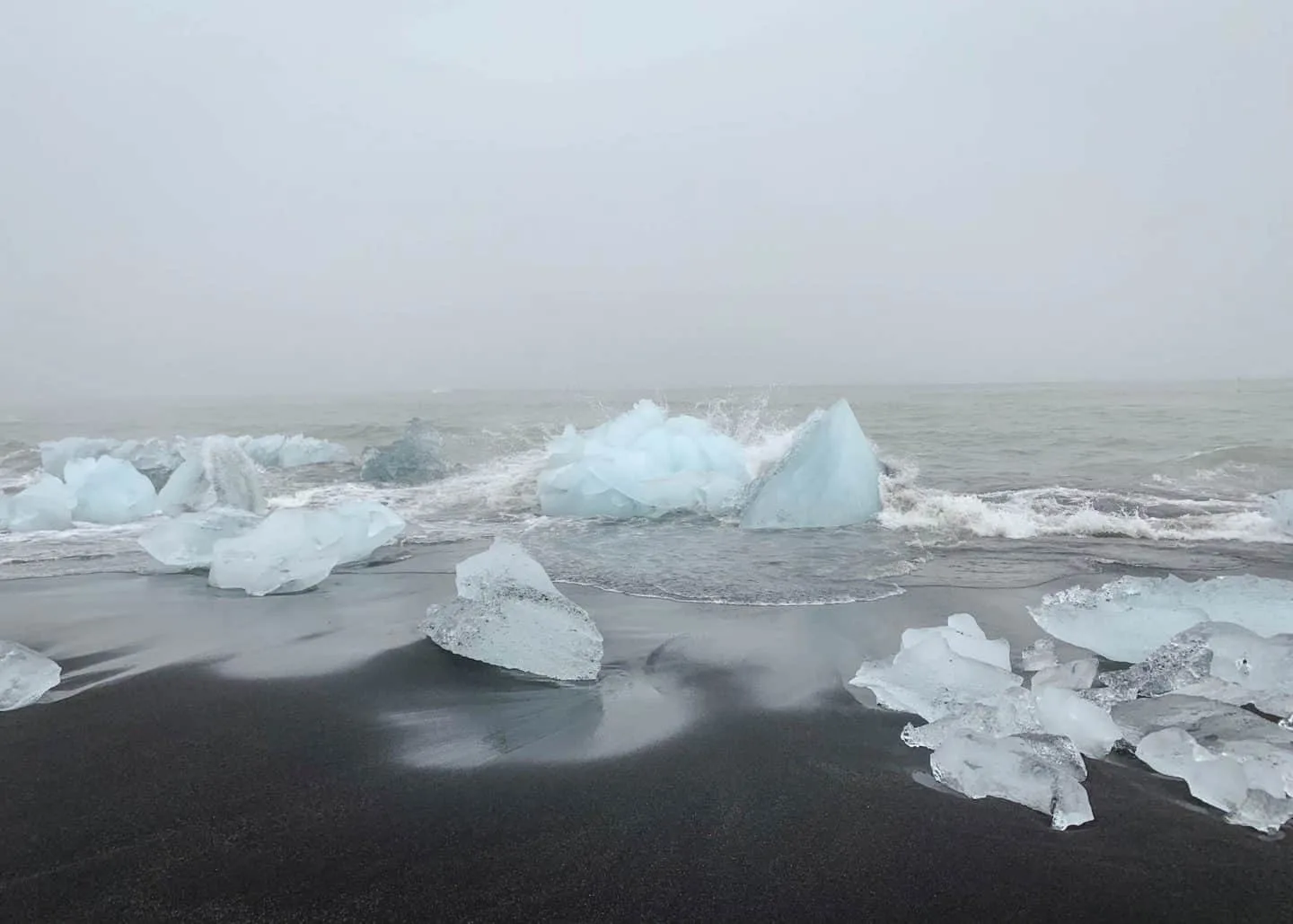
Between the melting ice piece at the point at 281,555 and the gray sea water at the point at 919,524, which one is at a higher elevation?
the melting ice piece at the point at 281,555

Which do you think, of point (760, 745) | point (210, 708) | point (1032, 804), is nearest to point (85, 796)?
point (210, 708)

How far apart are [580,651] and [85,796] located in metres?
1.71

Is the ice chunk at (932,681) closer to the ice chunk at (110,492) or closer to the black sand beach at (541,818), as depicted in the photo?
the black sand beach at (541,818)

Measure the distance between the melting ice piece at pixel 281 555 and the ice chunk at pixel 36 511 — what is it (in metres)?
3.46

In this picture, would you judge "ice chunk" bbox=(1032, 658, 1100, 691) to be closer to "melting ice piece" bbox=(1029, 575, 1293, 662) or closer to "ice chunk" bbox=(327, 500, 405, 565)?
"melting ice piece" bbox=(1029, 575, 1293, 662)

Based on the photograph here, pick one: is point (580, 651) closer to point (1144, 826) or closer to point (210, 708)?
point (210, 708)

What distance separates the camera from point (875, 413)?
23.5 metres

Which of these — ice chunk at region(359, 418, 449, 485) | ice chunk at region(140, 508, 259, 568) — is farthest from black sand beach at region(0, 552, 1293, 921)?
ice chunk at region(359, 418, 449, 485)

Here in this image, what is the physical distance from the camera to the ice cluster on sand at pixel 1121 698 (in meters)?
2.11

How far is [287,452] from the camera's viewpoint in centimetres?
1340

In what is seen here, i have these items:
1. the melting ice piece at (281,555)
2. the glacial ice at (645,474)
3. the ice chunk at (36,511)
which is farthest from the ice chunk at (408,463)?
the melting ice piece at (281,555)

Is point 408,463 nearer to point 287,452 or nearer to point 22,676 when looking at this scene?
point 287,452

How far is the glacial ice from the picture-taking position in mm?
7617

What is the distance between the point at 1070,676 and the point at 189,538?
5.45 m
